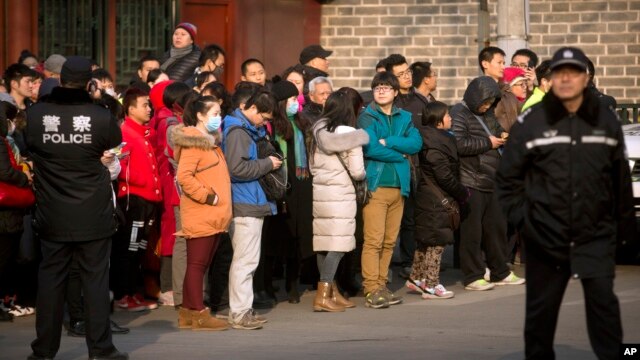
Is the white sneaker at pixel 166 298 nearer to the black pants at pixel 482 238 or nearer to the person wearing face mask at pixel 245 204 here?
the person wearing face mask at pixel 245 204

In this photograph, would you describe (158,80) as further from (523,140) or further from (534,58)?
(523,140)

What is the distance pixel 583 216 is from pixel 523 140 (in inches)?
20.7

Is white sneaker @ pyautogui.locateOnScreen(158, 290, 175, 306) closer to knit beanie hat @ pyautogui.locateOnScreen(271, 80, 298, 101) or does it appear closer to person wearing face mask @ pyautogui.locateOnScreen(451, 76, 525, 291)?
knit beanie hat @ pyautogui.locateOnScreen(271, 80, 298, 101)

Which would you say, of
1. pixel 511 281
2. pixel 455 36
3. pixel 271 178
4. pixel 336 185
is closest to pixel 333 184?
pixel 336 185

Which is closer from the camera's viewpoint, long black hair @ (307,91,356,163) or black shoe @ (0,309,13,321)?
black shoe @ (0,309,13,321)

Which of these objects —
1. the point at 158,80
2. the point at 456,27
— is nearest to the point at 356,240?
the point at 158,80

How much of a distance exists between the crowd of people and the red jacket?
0.4 inches

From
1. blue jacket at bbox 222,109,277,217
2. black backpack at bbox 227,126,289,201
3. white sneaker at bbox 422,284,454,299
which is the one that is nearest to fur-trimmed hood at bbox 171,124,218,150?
blue jacket at bbox 222,109,277,217

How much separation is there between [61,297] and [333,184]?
116 inches

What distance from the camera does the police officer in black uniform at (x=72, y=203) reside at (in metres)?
9.03

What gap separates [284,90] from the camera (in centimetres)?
1184

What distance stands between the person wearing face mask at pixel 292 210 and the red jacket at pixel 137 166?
1059mm

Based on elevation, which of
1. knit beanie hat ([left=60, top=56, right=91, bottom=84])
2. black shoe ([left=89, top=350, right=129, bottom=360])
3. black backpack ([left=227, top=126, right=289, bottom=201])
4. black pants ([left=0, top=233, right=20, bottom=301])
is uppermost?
knit beanie hat ([left=60, top=56, right=91, bottom=84])

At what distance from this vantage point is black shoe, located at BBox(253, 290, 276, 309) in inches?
467
